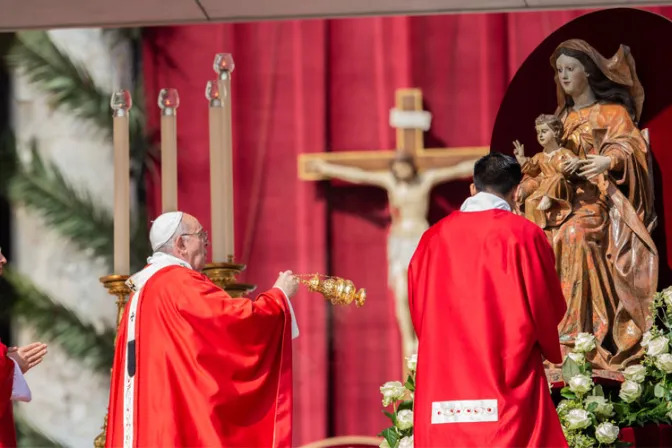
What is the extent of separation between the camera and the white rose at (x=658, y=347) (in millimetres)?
5902

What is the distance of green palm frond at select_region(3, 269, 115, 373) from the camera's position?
24.3 feet

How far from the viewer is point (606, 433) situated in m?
5.52

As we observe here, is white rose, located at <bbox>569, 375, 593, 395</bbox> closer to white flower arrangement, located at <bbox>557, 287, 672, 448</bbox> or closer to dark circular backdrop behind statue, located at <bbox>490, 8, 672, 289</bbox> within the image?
white flower arrangement, located at <bbox>557, 287, 672, 448</bbox>

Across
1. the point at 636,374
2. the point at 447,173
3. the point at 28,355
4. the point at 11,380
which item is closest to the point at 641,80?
the point at 447,173

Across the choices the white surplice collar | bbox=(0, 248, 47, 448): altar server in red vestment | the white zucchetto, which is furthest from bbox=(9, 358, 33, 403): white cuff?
the white surplice collar

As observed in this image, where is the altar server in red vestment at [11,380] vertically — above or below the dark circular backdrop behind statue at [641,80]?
below

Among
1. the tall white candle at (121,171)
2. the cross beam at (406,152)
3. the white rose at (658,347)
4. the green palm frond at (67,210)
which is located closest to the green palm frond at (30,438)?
the green palm frond at (67,210)

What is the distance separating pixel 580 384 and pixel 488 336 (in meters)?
0.89

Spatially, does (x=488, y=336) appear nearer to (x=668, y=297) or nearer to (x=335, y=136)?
(x=668, y=297)

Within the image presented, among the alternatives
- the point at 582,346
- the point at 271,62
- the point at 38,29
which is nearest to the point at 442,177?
the point at 271,62

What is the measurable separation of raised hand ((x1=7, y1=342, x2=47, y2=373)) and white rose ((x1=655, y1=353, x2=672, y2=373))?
2.54 meters

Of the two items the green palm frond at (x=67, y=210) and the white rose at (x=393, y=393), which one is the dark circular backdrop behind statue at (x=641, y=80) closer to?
the white rose at (x=393, y=393)

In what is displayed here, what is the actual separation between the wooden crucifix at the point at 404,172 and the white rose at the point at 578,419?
1.73 metres

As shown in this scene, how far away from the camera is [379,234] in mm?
7297
